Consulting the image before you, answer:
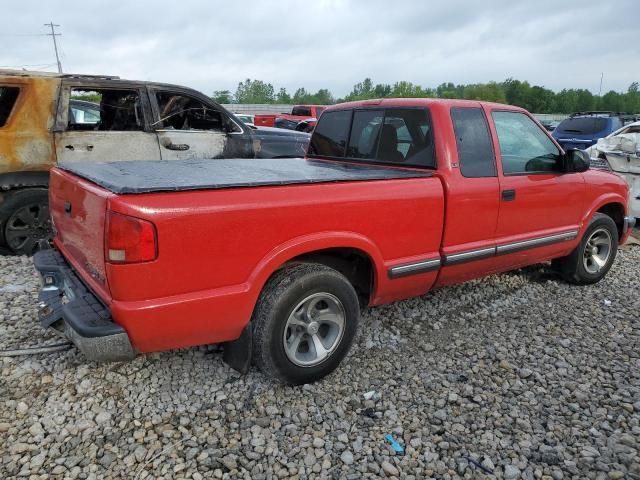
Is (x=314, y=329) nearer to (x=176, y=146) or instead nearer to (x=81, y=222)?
(x=81, y=222)

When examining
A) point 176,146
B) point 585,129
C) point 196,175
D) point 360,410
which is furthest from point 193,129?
point 585,129

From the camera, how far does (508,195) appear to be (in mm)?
3736

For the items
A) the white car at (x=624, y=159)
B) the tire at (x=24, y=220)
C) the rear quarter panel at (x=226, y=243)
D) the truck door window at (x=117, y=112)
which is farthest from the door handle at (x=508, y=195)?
the tire at (x=24, y=220)

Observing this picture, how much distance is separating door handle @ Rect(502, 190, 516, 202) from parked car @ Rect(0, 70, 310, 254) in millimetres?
3695

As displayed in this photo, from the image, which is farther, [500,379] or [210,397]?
[500,379]

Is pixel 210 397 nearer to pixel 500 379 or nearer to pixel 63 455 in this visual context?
pixel 63 455

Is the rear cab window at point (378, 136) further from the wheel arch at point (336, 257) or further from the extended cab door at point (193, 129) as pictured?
the extended cab door at point (193, 129)

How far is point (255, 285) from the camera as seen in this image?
258 centimetres

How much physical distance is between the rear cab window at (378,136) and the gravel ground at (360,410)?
1343 mm

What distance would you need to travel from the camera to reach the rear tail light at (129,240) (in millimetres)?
2197

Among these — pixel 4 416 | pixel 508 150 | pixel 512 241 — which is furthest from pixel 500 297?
pixel 4 416

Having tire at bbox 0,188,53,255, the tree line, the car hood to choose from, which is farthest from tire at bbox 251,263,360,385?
the tree line

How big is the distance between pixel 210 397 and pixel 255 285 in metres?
0.81

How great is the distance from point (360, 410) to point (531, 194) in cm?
229
